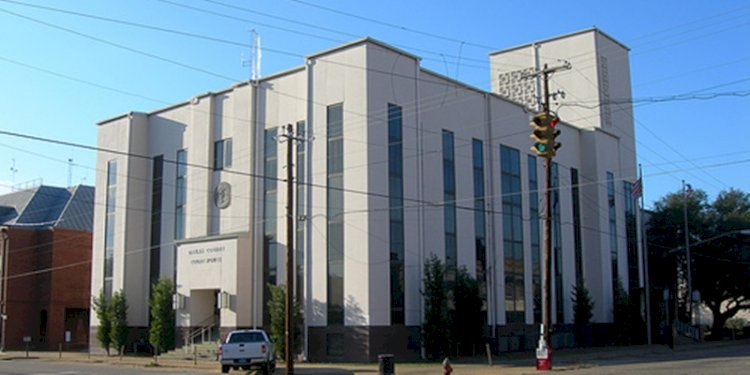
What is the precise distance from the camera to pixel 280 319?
38.0 meters

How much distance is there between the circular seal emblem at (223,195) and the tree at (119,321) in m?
9.58

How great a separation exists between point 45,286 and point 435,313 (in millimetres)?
36829

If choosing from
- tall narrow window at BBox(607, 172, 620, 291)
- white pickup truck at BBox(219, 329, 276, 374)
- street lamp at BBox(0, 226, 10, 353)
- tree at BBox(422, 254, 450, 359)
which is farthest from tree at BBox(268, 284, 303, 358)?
street lamp at BBox(0, 226, 10, 353)

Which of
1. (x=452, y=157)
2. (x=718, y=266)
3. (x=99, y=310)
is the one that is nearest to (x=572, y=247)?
(x=452, y=157)

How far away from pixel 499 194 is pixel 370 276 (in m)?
12.7

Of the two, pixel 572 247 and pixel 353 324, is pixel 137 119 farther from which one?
pixel 572 247

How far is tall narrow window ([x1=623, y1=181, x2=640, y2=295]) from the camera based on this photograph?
192ft

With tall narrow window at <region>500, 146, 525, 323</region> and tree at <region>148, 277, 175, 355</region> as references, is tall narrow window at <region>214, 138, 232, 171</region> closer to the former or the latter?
tree at <region>148, 277, 175, 355</region>

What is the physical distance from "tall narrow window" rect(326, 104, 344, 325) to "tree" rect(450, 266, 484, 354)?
620cm

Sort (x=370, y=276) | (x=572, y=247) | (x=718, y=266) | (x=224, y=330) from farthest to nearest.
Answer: (x=718, y=266), (x=572, y=247), (x=224, y=330), (x=370, y=276)

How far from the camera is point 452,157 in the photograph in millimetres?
43188

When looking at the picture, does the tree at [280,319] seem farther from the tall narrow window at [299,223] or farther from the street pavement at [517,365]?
the street pavement at [517,365]

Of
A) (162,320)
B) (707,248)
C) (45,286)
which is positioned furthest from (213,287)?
(707,248)

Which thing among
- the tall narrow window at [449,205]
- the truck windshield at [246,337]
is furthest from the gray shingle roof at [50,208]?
the truck windshield at [246,337]
